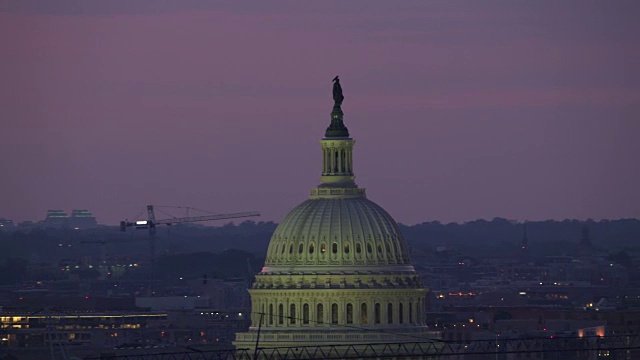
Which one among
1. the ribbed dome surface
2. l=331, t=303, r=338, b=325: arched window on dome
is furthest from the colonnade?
the ribbed dome surface

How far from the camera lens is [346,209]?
127 m

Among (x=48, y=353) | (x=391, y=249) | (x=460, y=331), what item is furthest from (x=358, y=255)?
(x=460, y=331)

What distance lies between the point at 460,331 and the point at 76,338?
17866 mm

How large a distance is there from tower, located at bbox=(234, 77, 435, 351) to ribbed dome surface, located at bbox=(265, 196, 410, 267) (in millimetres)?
31

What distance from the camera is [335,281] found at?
12706 centimetres

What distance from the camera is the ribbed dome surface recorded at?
12700cm

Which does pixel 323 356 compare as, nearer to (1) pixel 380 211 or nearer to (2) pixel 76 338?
(1) pixel 380 211

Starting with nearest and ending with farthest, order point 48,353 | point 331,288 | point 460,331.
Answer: point 331,288 → point 48,353 → point 460,331

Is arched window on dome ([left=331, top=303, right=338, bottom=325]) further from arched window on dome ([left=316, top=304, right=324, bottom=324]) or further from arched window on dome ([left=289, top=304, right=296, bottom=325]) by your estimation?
arched window on dome ([left=289, top=304, right=296, bottom=325])

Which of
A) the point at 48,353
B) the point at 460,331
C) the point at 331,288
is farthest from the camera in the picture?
the point at 460,331

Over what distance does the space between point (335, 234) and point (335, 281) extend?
1.45m

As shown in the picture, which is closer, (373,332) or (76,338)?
(373,332)

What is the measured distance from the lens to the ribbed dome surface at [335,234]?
12700 centimetres

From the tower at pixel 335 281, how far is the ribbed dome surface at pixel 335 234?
3cm
